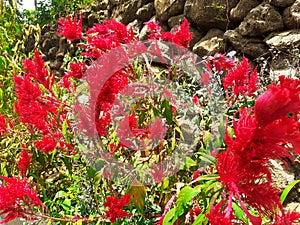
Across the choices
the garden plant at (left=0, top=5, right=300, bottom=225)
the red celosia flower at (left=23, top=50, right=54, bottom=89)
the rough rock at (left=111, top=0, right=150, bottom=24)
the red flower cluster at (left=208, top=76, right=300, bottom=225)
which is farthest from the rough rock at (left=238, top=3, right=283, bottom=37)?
the red flower cluster at (left=208, top=76, right=300, bottom=225)

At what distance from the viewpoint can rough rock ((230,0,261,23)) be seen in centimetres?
320

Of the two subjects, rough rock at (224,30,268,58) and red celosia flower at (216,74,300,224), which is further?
rough rock at (224,30,268,58)

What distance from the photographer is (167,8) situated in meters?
3.90

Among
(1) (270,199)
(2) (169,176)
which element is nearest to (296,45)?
(2) (169,176)

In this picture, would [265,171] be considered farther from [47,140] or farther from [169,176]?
[47,140]

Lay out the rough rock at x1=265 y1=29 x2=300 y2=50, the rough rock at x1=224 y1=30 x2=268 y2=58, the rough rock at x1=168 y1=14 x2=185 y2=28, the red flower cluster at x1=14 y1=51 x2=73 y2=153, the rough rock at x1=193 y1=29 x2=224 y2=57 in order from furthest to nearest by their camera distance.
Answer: the rough rock at x1=168 y1=14 x2=185 y2=28
the rough rock at x1=193 y1=29 x2=224 y2=57
the rough rock at x1=224 y1=30 x2=268 y2=58
the rough rock at x1=265 y1=29 x2=300 y2=50
the red flower cluster at x1=14 y1=51 x2=73 y2=153

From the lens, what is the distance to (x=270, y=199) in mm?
685

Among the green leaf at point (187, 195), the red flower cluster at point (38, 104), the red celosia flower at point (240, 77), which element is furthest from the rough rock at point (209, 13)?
the green leaf at point (187, 195)

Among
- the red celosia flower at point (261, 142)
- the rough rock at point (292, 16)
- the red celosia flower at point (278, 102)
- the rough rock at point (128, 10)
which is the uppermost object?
the red celosia flower at point (278, 102)

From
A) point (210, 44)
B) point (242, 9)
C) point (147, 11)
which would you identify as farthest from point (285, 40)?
point (147, 11)

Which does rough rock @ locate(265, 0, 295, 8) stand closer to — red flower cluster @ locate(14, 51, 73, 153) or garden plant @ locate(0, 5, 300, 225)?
garden plant @ locate(0, 5, 300, 225)

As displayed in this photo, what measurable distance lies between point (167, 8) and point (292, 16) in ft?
4.61

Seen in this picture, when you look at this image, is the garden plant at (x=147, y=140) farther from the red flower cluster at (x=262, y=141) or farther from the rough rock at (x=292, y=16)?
the rough rock at (x=292, y=16)

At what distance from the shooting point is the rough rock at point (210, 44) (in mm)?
3328
